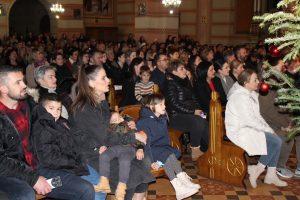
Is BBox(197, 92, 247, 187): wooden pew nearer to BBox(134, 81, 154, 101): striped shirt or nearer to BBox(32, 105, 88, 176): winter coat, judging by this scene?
BBox(134, 81, 154, 101): striped shirt

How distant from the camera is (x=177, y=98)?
19.0 ft

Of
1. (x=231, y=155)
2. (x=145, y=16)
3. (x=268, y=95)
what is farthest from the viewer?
(x=145, y=16)

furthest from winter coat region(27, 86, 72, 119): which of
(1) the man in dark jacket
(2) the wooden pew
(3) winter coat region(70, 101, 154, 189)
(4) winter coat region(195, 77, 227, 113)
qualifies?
(4) winter coat region(195, 77, 227, 113)

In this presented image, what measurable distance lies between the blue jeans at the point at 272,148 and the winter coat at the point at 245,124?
9 cm

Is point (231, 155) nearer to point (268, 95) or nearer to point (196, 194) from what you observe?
point (196, 194)

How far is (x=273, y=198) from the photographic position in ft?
15.8

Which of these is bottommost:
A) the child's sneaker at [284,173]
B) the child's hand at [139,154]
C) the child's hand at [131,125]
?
the child's sneaker at [284,173]

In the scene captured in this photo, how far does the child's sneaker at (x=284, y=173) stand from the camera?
215 inches

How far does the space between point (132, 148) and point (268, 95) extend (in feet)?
8.05

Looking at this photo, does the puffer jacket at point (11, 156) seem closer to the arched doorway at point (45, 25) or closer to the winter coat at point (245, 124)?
the winter coat at point (245, 124)

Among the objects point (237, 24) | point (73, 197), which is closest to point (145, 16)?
point (237, 24)

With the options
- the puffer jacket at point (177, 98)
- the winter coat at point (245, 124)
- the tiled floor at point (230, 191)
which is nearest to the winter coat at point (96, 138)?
the tiled floor at point (230, 191)

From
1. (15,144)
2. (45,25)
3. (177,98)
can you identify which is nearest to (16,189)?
(15,144)

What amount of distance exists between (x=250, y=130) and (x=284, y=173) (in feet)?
3.24
